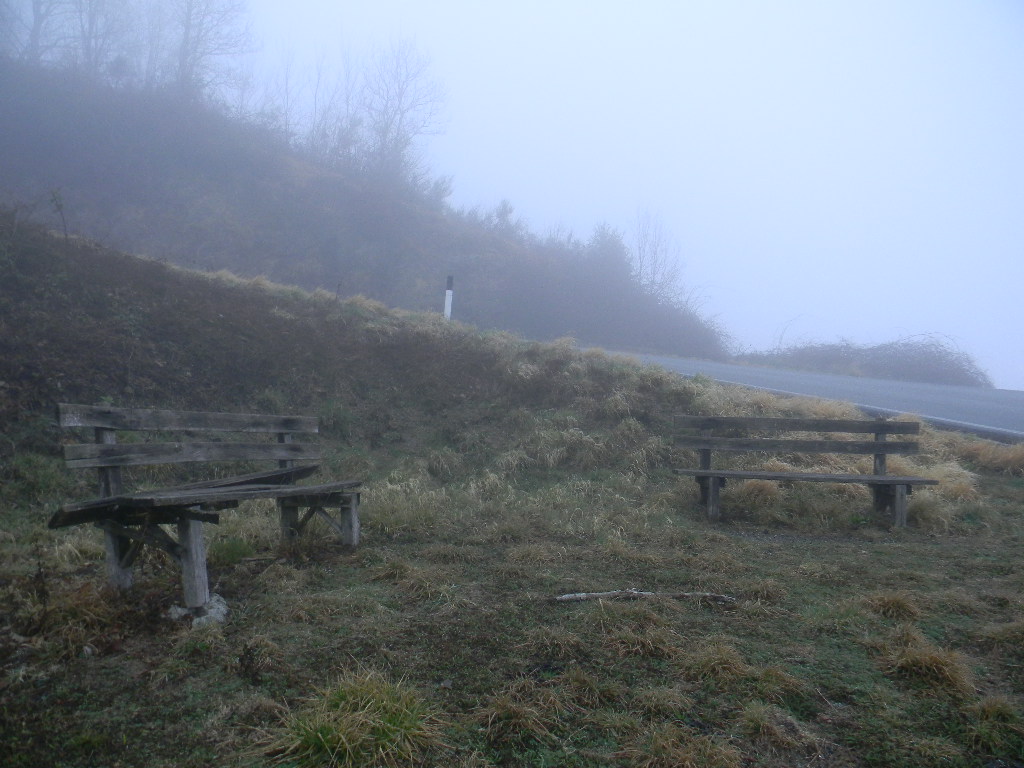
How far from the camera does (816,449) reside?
8133mm

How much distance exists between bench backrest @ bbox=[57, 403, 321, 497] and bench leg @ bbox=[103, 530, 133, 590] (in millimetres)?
472

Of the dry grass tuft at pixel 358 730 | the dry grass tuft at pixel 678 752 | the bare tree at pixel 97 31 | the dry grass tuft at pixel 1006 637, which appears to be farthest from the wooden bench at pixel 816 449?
the bare tree at pixel 97 31

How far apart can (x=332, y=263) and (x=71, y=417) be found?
18846 mm

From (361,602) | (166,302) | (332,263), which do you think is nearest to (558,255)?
(332,263)

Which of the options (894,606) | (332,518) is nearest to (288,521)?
(332,518)

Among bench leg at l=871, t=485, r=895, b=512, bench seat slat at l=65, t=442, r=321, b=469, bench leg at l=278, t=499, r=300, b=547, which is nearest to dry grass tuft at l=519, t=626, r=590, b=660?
bench leg at l=278, t=499, r=300, b=547

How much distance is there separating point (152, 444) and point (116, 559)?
825mm

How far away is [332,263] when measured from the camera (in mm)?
23125

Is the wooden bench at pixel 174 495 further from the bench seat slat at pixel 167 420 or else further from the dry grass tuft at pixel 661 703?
the dry grass tuft at pixel 661 703

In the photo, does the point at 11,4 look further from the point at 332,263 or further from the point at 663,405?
the point at 663,405

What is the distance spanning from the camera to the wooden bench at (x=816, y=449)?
7766 mm

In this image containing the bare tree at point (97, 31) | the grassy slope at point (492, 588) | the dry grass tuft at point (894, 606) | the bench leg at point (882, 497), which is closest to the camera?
the grassy slope at point (492, 588)

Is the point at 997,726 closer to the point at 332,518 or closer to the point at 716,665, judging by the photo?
the point at 716,665

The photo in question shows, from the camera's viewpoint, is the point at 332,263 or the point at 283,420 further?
the point at 332,263
